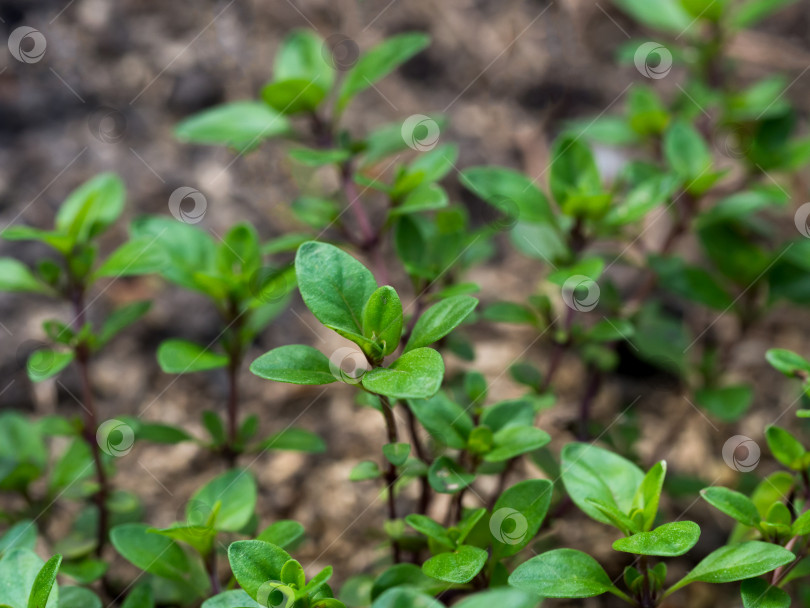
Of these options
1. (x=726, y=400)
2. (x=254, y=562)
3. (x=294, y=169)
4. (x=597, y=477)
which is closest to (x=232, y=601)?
Result: (x=254, y=562)

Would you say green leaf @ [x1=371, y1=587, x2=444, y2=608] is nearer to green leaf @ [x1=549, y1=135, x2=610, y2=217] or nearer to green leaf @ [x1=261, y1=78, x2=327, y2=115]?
green leaf @ [x1=549, y1=135, x2=610, y2=217]

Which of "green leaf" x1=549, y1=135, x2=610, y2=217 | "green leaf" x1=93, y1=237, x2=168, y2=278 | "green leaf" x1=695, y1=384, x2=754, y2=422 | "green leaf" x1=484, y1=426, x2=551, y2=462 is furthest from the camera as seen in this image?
"green leaf" x1=695, y1=384, x2=754, y2=422

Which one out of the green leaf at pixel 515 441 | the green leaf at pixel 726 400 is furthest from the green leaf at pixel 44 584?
the green leaf at pixel 726 400

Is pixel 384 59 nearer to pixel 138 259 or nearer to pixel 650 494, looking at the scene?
pixel 138 259

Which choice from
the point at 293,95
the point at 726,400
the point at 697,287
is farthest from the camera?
the point at 697,287

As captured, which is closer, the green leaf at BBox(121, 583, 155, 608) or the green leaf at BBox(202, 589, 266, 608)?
the green leaf at BBox(202, 589, 266, 608)

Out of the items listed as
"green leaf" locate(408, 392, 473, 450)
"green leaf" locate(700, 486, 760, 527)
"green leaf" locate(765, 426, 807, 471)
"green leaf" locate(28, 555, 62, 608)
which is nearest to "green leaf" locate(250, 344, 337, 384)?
"green leaf" locate(408, 392, 473, 450)

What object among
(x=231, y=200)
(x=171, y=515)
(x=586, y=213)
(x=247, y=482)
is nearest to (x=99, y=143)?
(x=231, y=200)
